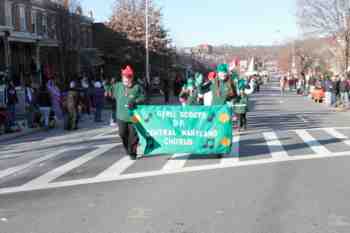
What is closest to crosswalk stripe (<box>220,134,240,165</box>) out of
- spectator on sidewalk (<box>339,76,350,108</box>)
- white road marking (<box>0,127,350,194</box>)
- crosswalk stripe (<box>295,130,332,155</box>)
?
white road marking (<box>0,127,350,194</box>)

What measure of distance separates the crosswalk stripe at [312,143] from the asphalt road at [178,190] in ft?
0.08

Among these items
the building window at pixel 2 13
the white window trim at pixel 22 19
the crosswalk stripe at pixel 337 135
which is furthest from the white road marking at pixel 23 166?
the white window trim at pixel 22 19

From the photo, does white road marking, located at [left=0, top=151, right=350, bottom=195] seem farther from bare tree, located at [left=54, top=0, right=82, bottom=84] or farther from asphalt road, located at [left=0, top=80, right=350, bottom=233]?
bare tree, located at [left=54, top=0, right=82, bottom=84]

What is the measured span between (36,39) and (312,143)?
24356mm

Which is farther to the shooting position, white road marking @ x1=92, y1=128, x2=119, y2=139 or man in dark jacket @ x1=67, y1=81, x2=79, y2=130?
man in dark jacket @ x1=67, y1=81, x2=79, y2=130

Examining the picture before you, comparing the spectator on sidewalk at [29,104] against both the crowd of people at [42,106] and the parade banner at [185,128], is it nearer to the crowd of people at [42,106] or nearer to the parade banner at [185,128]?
the crowd of people at [42,106]

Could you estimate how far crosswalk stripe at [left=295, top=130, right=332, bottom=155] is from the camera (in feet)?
39.3

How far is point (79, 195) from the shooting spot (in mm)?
7848

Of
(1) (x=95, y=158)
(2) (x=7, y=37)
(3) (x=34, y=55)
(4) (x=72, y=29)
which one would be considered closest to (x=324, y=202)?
(1) (x=95, y=158)

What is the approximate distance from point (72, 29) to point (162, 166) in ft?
82.5

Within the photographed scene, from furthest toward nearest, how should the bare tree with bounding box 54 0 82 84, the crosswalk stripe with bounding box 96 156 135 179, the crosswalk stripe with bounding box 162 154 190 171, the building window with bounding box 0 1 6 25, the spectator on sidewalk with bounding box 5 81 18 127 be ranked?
the bare tree with bounding box 54 0 82 84, the building window with bounding box 0 1 6 25, the spectator on sidewalk with bounding box 5 81 18 127, the crosswalk stripe with bounding box 162 154 190 171, the crosswalk stripe with bounding box 96 156 135 179

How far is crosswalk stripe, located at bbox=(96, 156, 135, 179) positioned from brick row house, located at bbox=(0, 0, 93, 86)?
20.6m

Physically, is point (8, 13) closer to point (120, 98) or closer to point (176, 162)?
point (120, 98)

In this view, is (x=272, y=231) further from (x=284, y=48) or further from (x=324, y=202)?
(x=284, y=48)
